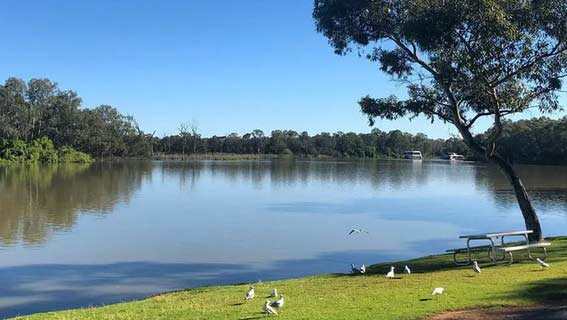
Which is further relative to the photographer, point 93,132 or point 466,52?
point 93,132

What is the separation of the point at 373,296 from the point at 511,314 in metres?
2.76

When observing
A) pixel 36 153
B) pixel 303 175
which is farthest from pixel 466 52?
pixel 36 153

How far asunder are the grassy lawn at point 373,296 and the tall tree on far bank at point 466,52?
5.59m

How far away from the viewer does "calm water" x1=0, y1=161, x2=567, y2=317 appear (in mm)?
16922

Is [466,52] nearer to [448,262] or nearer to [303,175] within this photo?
[448,262]

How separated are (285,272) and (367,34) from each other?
8043 mm

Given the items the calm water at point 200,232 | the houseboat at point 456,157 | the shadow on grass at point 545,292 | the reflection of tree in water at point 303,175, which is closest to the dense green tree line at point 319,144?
the houseboat at point 456,157

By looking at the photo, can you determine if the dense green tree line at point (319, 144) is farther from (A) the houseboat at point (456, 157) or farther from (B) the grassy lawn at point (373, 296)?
(B) the grassy lawn at point (373, 296)

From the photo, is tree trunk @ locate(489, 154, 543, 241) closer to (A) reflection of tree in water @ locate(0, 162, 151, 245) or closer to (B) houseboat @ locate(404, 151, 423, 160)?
(A) reflection of tree in water @ locate(0, 162, 151, 245)

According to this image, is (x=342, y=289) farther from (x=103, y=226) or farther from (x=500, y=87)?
(x=103, y=226)

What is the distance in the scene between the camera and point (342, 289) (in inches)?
475

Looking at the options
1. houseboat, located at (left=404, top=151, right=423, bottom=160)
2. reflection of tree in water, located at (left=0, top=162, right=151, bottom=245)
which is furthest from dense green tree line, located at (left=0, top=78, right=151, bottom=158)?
houseboat, located at (left=404, top=151, right=423, bottom=160)

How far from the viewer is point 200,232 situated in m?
26.3

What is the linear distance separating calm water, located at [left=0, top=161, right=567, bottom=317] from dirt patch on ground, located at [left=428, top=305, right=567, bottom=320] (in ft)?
29.1
